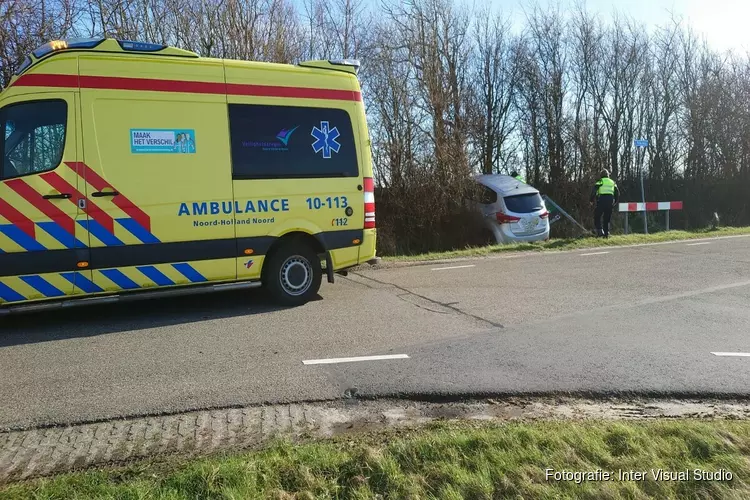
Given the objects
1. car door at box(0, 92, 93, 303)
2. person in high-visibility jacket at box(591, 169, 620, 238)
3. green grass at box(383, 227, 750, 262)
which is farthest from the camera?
person in high-visibility jacket at box(591, 169, 620, 238)

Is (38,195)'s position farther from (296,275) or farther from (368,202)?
(368,202)

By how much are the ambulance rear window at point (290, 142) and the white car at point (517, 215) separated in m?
8.90

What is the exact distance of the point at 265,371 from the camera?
499 cm

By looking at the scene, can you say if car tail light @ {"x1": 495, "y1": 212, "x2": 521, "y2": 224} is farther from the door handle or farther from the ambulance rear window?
the door handle

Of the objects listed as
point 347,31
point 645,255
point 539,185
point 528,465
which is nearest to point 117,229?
point 528,465

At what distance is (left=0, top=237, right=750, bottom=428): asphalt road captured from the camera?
180 inches

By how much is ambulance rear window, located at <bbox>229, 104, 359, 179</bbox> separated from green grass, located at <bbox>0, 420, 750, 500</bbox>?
443 centimetres

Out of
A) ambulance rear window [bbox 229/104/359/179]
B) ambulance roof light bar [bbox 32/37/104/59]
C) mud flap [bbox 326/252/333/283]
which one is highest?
ambulance roof light bar [bbox 32/37/104/59]

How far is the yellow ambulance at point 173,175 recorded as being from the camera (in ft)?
20.4

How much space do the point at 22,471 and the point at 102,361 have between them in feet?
6.85

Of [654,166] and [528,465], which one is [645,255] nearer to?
[528,465]

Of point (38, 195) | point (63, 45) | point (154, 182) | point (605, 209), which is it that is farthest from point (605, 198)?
point (38, 195)

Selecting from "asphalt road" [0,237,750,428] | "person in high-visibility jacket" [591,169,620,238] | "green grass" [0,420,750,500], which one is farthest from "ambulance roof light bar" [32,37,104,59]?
"person in high-visibility jacket" [591,169,620,238]

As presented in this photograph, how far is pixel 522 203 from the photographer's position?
52.3 feet
